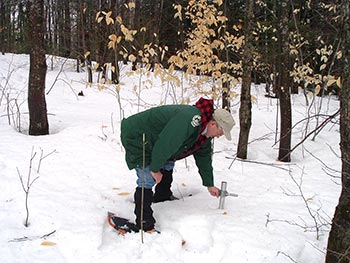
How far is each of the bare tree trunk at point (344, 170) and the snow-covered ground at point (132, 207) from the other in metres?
0.38

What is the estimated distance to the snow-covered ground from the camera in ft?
9.14

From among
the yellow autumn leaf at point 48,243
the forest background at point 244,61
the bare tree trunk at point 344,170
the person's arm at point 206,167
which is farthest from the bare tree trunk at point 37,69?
the bare tree trunk at point 344,170

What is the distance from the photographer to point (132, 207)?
142 inches

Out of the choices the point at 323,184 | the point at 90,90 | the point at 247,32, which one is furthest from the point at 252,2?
the point at 90,90

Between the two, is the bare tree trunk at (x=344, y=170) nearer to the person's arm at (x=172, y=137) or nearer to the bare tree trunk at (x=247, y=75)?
the person's arm at (x=172, y=137)

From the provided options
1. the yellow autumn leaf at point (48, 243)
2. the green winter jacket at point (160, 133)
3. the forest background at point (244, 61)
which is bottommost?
the yellow autumn leaf at point (48, 243)

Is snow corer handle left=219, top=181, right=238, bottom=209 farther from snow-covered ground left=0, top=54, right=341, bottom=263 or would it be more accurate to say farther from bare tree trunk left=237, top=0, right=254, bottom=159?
bare tree trunk left=237, top=0, right=254, bottom=159

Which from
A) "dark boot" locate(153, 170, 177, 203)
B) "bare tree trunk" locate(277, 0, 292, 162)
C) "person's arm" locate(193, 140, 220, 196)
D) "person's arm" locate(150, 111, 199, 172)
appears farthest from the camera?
"bare tree trunk" locate(277, 0, 292, 162)

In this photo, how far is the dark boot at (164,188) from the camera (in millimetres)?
3645

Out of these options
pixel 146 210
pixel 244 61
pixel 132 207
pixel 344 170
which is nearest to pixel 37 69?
pixel 132 207

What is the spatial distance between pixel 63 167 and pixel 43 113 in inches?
59.7

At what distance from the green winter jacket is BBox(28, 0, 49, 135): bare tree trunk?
2.76m

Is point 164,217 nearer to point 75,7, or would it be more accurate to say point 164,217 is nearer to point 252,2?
point 252,2

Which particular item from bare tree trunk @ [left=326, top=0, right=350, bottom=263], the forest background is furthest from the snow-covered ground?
the forest background
